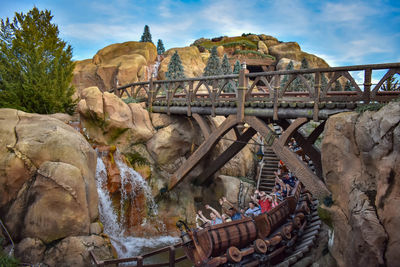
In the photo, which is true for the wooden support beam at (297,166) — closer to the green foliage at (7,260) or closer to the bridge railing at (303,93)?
the bridge railing at (303,93)

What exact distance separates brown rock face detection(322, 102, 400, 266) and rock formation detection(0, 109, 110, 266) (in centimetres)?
653

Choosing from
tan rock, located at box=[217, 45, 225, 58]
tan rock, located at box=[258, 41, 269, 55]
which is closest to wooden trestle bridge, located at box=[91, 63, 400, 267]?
tan rock, located at box=[217, 45, 225, 58]

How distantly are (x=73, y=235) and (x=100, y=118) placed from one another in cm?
555

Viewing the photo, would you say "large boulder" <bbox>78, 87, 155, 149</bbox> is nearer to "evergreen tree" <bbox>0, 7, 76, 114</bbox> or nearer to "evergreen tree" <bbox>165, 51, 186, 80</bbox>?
"evergreen tree" <bbox>0, 7, 76, 114</bbox>

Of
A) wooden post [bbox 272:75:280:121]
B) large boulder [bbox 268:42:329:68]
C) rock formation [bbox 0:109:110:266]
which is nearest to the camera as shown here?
rock formation [bbox 0:109:110:266]

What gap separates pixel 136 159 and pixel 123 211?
2.30 m

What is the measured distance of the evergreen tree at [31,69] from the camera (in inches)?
541

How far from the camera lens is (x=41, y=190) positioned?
8602 millimetres

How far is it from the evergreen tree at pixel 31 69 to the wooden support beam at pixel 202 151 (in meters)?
6.62

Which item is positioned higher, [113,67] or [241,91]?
[113,67]

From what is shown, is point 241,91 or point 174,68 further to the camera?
point 174,68

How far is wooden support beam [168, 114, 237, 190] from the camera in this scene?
1153 centimetres

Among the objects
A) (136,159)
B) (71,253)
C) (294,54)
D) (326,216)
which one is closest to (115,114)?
(136,159)

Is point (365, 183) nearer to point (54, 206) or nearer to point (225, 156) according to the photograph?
point (225, 156)
